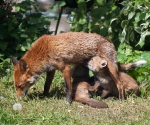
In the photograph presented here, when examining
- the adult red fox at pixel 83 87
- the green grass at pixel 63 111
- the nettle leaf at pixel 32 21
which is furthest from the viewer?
the nettle leaf at pixel 32 21

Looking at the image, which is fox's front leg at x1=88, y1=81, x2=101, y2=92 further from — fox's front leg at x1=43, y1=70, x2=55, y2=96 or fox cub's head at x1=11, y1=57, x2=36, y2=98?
fox cub's head at x1=11, y1=57, x2=36, y2=98

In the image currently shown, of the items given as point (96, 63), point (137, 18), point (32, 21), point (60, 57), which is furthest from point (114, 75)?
point (32, 21)

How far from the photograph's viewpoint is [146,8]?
837 cm

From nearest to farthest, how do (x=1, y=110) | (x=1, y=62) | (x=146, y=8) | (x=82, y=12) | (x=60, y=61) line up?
(x=1, y=110)
(x=60, y=61)
(x=146, y=8)
(x=1, y=62)
(x=82, y=12)

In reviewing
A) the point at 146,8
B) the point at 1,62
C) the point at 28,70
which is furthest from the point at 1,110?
the point at 146,8

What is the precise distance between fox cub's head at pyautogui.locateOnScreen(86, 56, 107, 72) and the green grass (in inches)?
22.2

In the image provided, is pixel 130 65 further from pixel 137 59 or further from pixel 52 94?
pixel 52 94

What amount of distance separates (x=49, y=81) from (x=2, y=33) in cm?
219

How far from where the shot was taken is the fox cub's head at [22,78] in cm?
701

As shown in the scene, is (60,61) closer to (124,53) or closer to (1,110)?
(1,110)

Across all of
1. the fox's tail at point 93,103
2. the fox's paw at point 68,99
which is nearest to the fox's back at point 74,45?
the fox's paw at point 68,99

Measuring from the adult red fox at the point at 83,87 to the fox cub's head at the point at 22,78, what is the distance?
2.53ft

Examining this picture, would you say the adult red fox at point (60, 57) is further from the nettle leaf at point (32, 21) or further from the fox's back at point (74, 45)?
the nettle leaf at point (32, 21)

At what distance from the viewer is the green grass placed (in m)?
5.79
